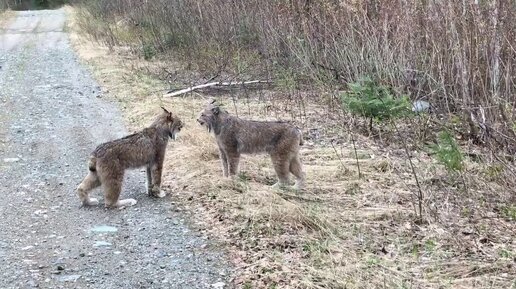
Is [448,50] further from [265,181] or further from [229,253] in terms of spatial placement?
[229,253]

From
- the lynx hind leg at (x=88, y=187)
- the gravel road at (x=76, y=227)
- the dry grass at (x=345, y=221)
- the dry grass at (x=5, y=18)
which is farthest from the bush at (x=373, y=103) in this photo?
the dry grass at (x=5, y=18)

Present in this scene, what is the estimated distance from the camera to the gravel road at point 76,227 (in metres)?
5.05

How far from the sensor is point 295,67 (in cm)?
1277

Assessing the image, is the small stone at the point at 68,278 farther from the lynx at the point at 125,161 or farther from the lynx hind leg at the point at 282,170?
the lynx hind leg at the point at 282,170

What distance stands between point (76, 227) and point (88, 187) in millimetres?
632

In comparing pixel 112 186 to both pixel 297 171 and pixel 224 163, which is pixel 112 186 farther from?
pixel 297 171

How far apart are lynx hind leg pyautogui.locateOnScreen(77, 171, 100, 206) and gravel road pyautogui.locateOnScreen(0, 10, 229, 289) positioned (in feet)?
0.36

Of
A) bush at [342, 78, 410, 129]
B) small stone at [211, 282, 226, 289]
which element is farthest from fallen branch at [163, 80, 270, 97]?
small stone at [211, 282, 226, 289]

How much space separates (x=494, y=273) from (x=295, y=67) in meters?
8.37

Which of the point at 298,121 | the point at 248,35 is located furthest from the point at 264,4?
the point at 298,121

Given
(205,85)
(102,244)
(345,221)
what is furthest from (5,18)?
(345,221)

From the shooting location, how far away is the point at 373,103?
350 inches

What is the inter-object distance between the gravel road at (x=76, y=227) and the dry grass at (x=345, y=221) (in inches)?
13.3

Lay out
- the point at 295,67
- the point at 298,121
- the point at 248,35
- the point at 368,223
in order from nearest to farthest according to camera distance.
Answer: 1. the point at 368,223
2. the point at 298,121
3. the point at 295,67
4. the point at 248,35
